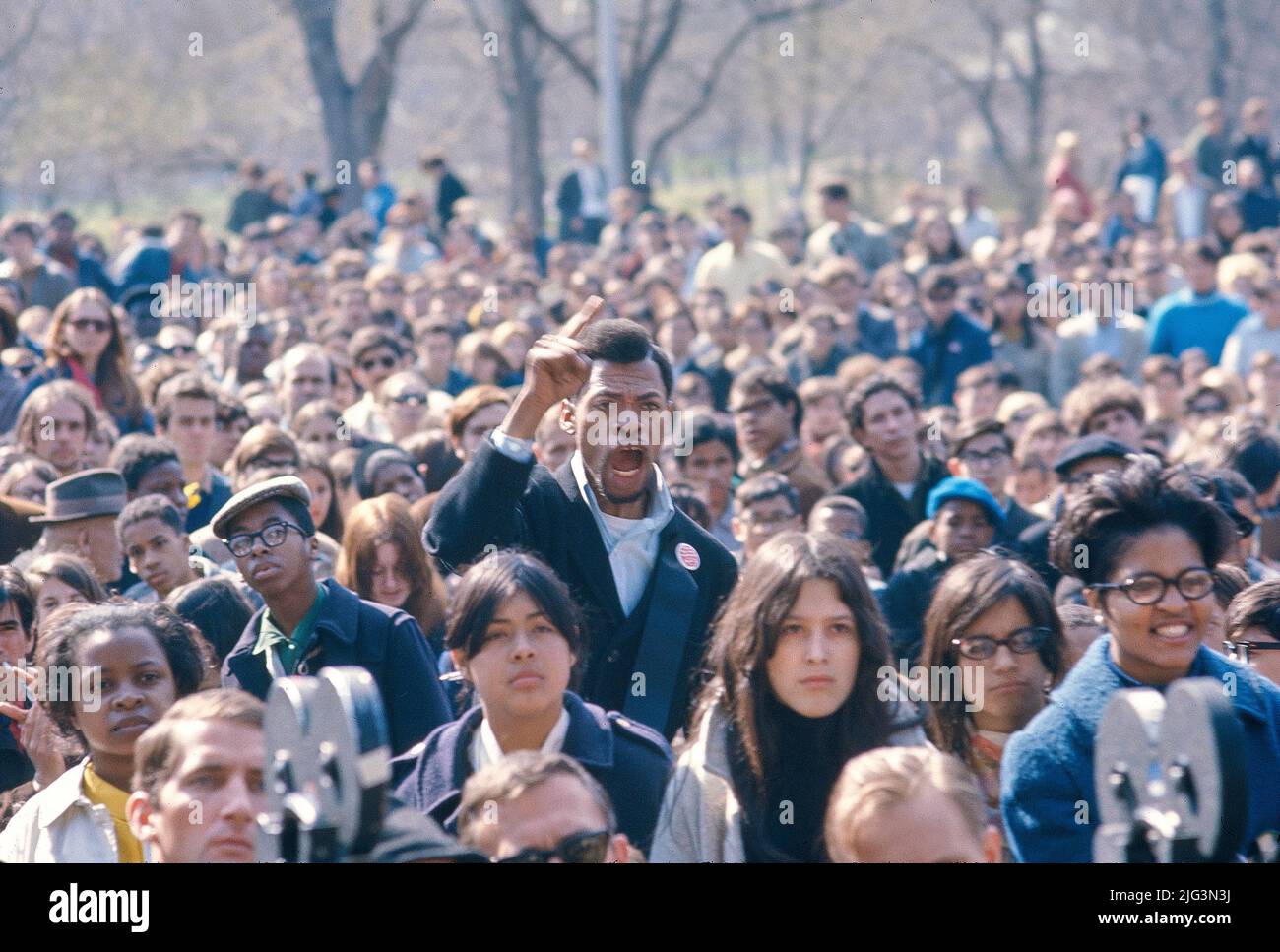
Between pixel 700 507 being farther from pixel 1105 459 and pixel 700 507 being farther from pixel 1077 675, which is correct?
pixel 1077 675

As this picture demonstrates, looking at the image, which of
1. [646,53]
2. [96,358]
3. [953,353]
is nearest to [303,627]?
[96,358]

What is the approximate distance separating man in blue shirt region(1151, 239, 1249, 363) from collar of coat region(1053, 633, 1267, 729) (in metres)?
8.82

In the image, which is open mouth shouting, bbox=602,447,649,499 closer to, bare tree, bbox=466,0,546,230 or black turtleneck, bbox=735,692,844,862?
black turtleneck, bbox=735,692,844,862

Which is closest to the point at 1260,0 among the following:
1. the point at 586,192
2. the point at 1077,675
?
the point at 586,192

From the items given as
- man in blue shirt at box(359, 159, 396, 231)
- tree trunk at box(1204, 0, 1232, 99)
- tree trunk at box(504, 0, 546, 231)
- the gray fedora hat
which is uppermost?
tree trunk at box(1204, 0, 1232, 99)

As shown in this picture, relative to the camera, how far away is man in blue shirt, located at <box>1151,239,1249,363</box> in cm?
1258

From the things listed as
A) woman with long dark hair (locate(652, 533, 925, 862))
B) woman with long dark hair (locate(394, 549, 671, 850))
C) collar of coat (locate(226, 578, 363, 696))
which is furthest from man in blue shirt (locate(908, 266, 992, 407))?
woman with long dark hair (locate(394, 549, 671, 850))

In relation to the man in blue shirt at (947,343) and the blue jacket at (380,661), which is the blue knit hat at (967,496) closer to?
the blue jacket at (380,661)

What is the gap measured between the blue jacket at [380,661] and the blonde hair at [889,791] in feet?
5.01

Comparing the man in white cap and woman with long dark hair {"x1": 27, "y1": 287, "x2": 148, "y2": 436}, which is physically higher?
woman with long dark hair {"x1": 27, "y1": 287, "x2": 148, "y2": 436}

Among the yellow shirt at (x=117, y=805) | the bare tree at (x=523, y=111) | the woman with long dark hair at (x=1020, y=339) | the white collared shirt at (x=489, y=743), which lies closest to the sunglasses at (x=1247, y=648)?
the white collared shirt at (x=489, y=743)

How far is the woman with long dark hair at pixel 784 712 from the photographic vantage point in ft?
13.2

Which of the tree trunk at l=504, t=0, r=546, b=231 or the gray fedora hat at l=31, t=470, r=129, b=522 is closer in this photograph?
the gray fedora hat at l=31, t=470, r=129, b=522

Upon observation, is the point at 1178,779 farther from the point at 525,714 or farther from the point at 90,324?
the point at 90,324
